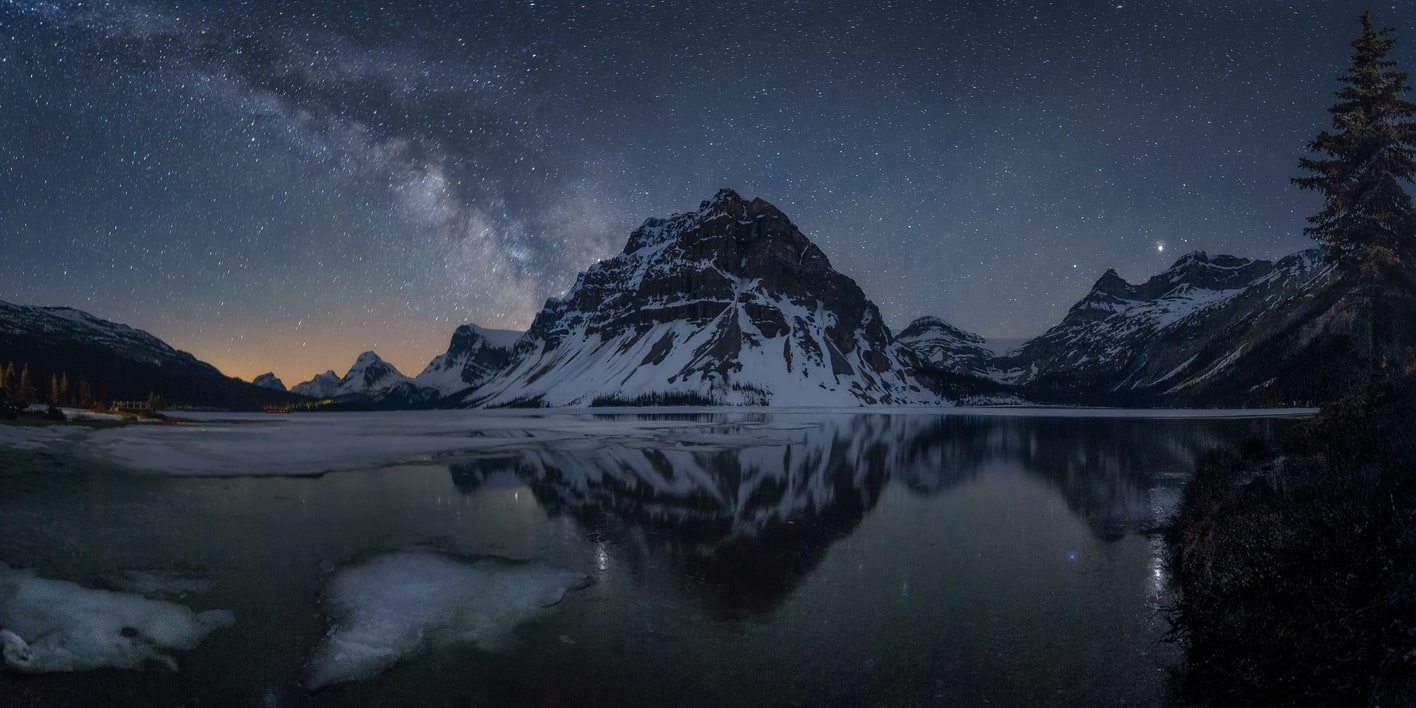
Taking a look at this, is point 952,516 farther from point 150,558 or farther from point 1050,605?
point 150,558

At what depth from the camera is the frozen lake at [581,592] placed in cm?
844

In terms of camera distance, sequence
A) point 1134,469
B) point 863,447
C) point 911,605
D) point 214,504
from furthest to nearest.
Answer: point 863,447 → point 1134,469 → point 214,504 → point 911,605

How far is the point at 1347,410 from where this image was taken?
19672 mm

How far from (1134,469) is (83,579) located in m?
40.7

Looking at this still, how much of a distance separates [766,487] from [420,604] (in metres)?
16.7

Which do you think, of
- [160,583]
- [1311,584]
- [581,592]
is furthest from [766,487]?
[160,583]

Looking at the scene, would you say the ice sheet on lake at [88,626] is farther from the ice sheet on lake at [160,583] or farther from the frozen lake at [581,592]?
the ice sheet on lake at [160,583]

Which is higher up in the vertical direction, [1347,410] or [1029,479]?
[1347,410]

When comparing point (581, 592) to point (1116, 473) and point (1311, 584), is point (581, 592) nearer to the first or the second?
point (1311, 584)

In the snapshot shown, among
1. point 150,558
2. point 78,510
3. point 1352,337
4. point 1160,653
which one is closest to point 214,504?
point 78,510

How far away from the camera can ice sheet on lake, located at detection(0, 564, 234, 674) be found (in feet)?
29.8

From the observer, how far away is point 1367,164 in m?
28.9

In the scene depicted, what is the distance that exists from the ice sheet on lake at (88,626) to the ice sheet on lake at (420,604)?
2.10m

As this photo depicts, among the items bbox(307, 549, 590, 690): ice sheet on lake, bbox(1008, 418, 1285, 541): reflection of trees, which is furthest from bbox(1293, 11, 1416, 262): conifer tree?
bbox(307, 549, 590, 690): ice sheet on lake
